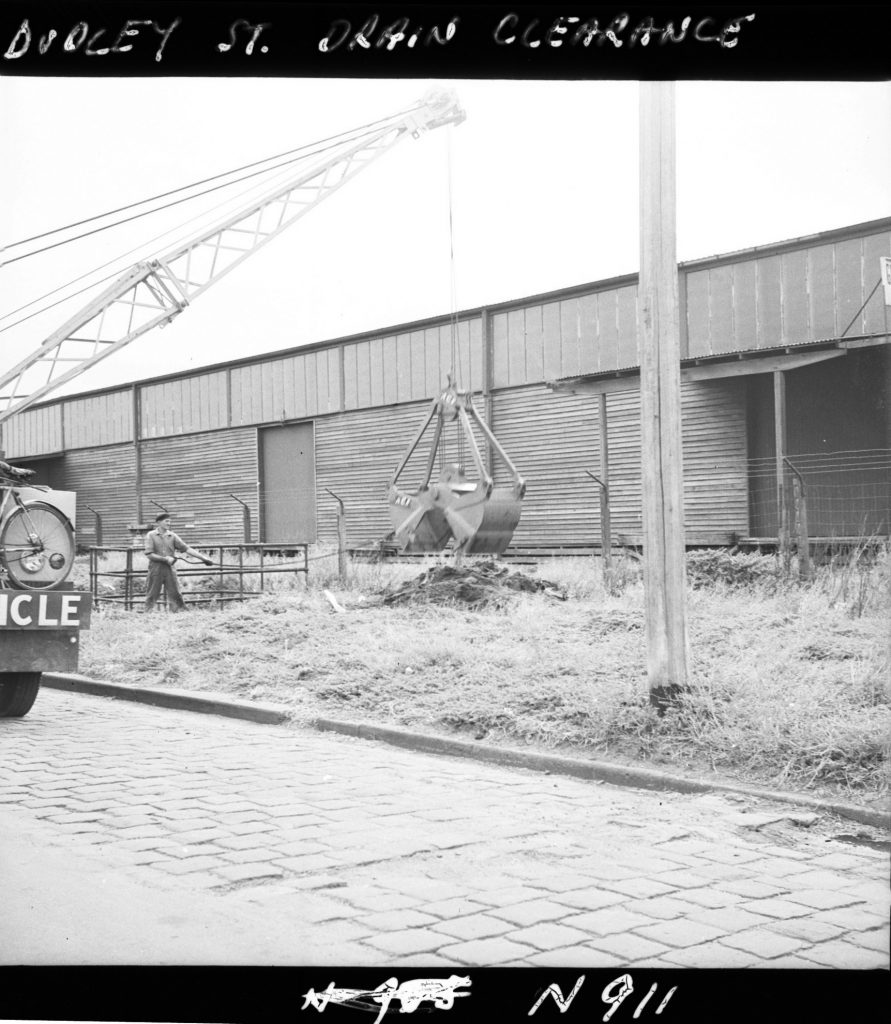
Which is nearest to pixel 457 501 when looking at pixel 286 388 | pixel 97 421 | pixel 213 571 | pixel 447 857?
pixel 286 388

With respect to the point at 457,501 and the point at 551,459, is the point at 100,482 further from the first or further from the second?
the point at 551,459

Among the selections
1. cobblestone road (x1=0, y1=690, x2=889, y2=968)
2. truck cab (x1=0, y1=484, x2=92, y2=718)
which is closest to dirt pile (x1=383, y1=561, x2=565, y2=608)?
cobblestone road (x1=0, y1=690, x2=889, y2=968)

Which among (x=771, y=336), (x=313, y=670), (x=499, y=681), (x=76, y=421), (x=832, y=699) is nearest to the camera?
(x=832, y=699)

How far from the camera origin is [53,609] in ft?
25.0

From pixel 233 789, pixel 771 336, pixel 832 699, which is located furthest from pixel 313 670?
pixel 771 336

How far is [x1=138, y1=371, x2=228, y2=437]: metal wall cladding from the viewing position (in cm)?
872

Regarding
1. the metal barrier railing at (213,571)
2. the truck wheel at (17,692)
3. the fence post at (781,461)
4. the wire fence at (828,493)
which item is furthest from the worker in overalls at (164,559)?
the wire fence at (828,493)

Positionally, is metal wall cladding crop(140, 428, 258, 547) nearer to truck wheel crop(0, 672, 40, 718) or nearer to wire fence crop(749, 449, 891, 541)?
truck wheel crop(0, 672, 40, 718)

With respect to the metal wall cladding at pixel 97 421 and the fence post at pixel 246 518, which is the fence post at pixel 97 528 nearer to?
the metal wall cladding at pixel 97 421

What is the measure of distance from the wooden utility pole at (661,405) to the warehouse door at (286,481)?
385cm

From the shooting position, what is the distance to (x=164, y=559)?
37.8 ft

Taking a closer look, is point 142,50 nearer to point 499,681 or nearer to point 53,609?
point 53,609

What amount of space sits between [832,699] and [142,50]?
533cm

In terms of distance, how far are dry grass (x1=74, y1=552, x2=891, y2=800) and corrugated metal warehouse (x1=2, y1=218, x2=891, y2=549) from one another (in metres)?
0.90
